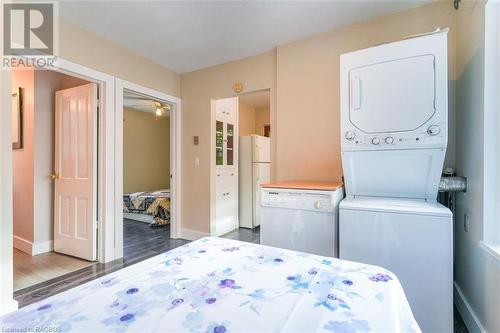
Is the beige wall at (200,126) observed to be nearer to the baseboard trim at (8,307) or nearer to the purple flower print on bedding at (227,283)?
the baseboard trim at (8,307)

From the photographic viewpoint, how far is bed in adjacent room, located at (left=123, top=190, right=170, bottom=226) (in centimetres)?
436

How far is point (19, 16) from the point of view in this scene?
2.06m

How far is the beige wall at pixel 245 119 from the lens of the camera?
526 cm

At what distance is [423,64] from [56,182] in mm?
3922

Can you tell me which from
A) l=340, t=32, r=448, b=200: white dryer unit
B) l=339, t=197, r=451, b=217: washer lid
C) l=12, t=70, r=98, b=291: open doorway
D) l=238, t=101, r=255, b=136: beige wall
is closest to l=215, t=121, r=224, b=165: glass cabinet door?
l=238, t=101, r=255, b=136: beige wall

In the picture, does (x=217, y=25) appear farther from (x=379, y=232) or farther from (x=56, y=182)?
(x=56, y=182)

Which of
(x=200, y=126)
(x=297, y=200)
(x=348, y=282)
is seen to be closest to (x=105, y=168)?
(x=200, y=126)

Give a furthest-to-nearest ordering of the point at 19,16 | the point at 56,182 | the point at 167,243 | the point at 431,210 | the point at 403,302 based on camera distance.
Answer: the point at 167,243, the point at 56,182, the point at 19,16, the point at 431,210, the point at 403,302

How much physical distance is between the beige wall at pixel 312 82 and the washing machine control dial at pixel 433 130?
2.17 ft

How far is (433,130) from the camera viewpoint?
1.56 meters

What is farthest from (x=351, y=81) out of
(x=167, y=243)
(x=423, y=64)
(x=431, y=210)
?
Answer: (x=167, y=243)

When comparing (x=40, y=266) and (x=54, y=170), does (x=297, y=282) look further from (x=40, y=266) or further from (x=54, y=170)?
(x=54, y=170)

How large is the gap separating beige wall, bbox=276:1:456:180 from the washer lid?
761 mm

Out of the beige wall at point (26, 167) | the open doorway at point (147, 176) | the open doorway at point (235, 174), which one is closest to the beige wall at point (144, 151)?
the open doorway at point (147, 176)
